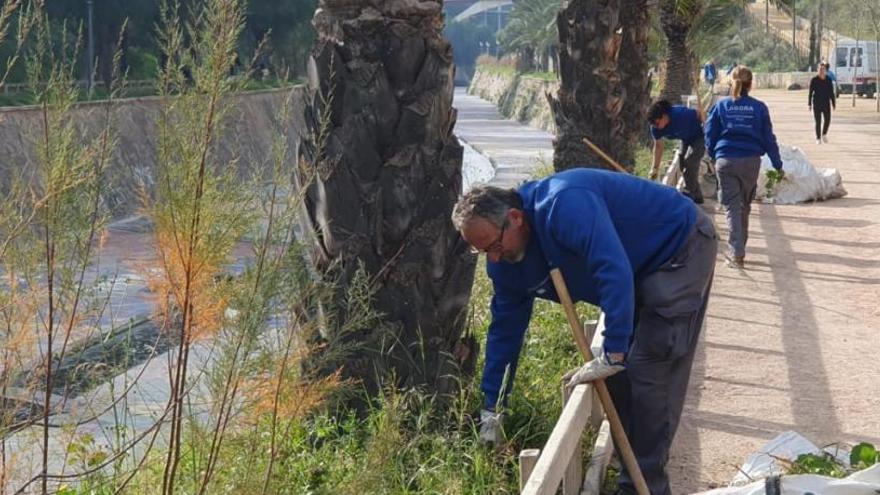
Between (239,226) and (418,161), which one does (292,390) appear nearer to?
(239,226)

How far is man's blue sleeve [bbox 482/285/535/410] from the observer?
5.87m

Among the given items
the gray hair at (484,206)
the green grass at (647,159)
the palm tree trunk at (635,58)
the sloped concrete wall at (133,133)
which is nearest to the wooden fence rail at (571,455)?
the gray hair at (484,206)

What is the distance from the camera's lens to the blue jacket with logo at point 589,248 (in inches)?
209

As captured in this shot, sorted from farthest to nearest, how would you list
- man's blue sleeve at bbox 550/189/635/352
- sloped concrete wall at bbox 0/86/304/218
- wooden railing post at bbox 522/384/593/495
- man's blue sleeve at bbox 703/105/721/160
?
man's blue sleeve at bbox 703/105/721/160 → sloped concrete wall at bbox 0/86/304/218 → man's blue sleeve at bbox 550/189/635/352 → wooden railing post at bbox 522/384/593/495

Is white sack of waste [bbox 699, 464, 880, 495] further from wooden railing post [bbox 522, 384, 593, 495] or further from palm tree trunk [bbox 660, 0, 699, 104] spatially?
palm tree trunk [bbox 660, 0, 699, 104]

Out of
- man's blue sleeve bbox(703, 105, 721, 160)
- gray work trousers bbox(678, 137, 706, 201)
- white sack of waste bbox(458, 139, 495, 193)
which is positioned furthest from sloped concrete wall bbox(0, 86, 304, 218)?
white sack of waste bbox(458, 139, 495, 193)

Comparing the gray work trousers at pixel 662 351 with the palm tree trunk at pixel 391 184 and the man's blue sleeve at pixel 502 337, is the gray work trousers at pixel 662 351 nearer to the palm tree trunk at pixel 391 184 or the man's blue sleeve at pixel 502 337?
the man's blue sleeve at pixel 502 337

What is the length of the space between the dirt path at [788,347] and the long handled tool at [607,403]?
114 cm

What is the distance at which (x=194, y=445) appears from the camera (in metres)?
5.01

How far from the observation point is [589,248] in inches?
209

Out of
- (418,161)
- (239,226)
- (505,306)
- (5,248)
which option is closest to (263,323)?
(239,226)

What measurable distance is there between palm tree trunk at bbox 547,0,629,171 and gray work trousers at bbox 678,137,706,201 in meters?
2.29

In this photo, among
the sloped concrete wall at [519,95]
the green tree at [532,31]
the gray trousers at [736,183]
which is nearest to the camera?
the gray trousers at [736,183]

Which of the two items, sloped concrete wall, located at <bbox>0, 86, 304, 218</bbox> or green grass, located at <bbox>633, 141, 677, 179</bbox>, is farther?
green grass, located at <bbox>633, 141, 677, 179</bbox>
